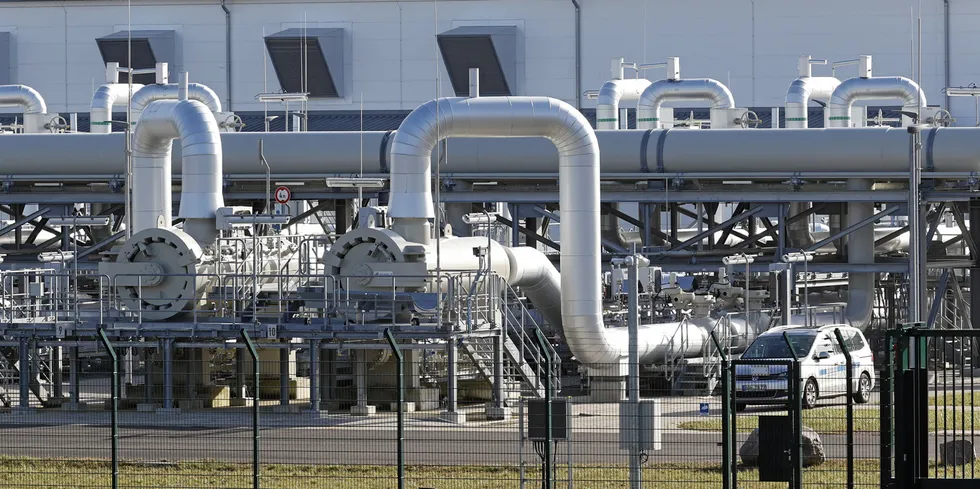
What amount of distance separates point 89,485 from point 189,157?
39.7ft

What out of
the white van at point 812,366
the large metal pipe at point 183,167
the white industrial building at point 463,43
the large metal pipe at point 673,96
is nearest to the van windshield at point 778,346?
the white van at point 812,366

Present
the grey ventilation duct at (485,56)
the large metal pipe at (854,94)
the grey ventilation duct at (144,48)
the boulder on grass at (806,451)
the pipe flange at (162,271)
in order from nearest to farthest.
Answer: the boulder on grass at (806,451) < the pipe flange at (162,271) < the large metal pipe at (854,94) < the grey ventilation duct at (485,56) < the grey ventilation duct at (144,48)

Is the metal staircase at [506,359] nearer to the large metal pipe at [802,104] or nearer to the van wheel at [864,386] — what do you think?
the van wheel at [864,386]

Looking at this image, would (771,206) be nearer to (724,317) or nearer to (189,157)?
(724,317)

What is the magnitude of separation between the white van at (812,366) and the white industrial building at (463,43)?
20321mm

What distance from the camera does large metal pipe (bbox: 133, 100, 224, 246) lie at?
27.8 meters

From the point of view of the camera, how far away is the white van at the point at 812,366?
82.2ft

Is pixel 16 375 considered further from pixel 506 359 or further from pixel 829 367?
pixel 829 367

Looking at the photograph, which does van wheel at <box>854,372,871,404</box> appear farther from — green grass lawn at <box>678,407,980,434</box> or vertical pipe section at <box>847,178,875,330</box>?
vertical pipe section at <box>847,178,875,330</box>

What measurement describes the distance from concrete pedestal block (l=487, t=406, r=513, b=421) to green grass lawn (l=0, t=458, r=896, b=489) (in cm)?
587

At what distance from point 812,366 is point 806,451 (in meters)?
7.59

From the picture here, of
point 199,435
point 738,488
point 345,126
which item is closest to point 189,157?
point 199,435

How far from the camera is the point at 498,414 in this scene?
2456 centimetres

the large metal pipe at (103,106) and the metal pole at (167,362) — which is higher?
the large metal pipe at (103,106)
